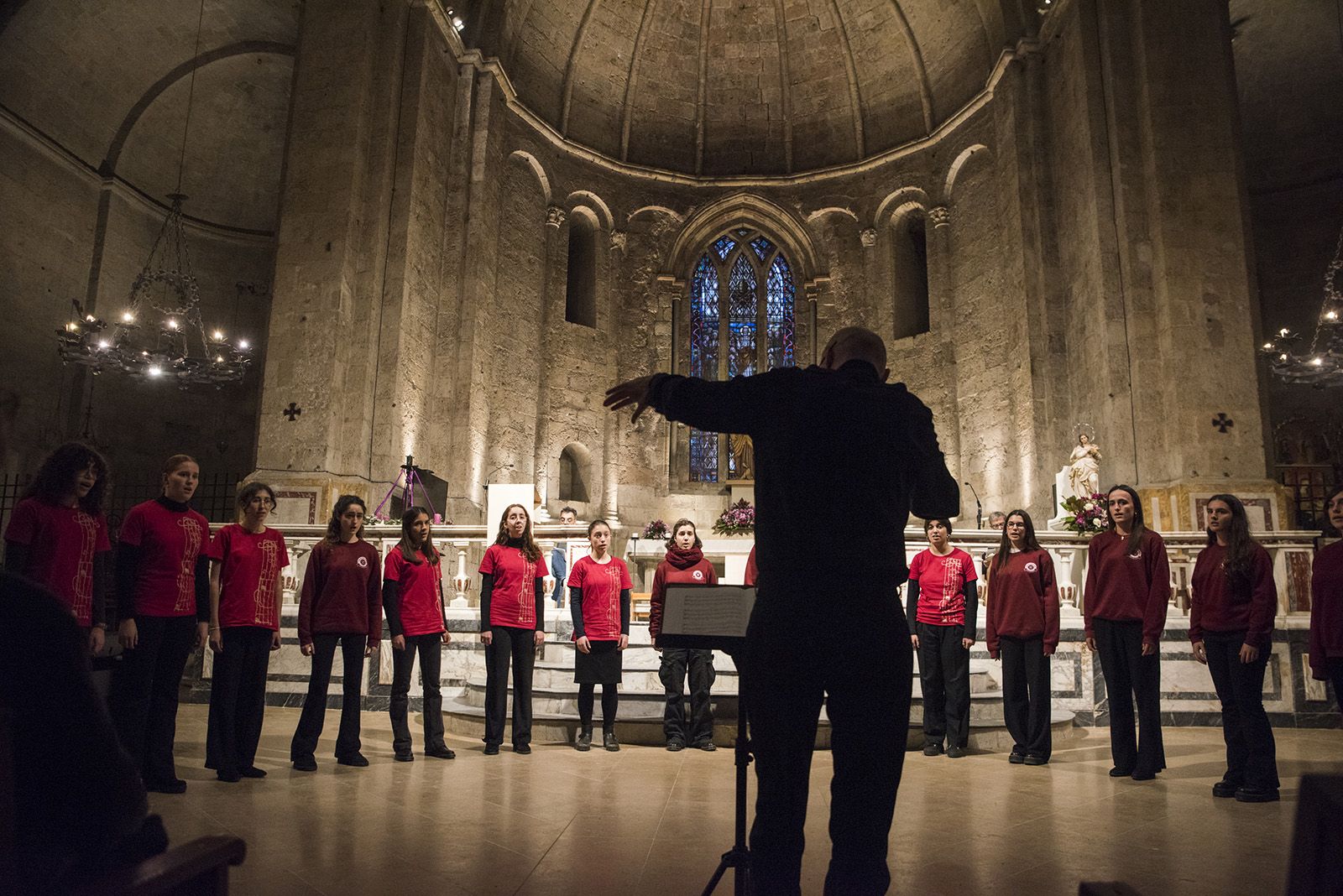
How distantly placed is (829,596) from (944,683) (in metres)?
4.69

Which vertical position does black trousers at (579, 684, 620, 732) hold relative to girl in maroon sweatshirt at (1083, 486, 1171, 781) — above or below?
below

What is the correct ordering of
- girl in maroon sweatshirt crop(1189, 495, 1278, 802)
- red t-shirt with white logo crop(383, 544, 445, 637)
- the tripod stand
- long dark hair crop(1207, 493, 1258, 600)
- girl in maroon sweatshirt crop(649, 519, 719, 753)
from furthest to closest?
1. girl in maroon sweatshirt crop(649, 519, 719, 753)
2. red t-shirt with white logo crop(383, 544, 445, 637)
3. long dark hair crop(1207, 493, 1258, 600)
4. girl in maroon sweatshirt crop(1189, 495, 1278, 802)
5. the tripod stand

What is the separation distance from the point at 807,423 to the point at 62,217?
16560mm

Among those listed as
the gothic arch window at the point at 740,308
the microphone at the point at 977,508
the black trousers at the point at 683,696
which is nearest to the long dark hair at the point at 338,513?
the black trousers at the point at 683,696

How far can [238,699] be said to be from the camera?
5203 mm

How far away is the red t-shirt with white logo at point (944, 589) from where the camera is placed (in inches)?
255

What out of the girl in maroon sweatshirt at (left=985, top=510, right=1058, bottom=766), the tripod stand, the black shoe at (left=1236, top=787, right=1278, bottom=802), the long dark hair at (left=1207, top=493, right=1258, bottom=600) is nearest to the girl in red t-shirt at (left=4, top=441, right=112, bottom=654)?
the tripod stand

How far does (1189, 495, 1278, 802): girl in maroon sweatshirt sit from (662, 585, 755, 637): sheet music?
3.17m

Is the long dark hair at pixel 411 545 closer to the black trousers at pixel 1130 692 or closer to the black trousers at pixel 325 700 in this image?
the black trousers at pixel 325 700

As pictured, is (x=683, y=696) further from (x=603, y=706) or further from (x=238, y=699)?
(x=238, y=699)

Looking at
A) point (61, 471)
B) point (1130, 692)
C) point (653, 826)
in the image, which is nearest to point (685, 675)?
point (653, 826)

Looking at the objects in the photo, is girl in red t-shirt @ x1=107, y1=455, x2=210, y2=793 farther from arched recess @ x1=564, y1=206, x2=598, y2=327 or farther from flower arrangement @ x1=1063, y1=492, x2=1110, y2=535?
arched recess @ x1=564, y1=206, x2=598, y2=327

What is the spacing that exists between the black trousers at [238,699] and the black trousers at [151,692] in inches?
9.5

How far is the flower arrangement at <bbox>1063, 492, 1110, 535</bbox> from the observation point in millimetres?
9344
